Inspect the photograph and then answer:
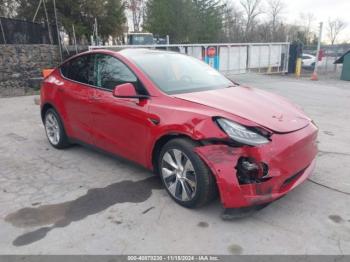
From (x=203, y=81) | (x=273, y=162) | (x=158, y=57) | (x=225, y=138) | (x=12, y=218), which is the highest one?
(x=158, y=57)

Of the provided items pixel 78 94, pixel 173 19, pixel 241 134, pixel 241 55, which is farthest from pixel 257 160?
pixel 173 19

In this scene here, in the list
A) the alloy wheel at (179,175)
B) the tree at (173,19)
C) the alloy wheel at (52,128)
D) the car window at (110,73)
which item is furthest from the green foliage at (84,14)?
the alloy wheel at (179,175)

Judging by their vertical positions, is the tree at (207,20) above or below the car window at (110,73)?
above

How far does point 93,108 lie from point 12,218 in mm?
1581

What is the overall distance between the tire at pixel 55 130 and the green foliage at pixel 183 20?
2940 centimetres

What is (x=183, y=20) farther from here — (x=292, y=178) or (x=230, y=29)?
(x=292, y=178)

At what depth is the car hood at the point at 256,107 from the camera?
3.03 meters

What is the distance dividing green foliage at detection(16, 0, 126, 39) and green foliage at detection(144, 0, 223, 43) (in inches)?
216

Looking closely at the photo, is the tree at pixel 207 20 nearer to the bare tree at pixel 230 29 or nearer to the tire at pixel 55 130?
the bare tree at pixel 230 29

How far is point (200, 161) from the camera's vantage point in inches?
115

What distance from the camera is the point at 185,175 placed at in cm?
315

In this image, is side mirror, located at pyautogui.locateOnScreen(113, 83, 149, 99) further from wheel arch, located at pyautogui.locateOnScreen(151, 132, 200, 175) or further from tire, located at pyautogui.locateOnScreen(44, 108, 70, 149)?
tire, located at pyautogui.locateOnScreen(44, 108, 70, 149)

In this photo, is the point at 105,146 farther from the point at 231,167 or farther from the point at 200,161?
the point at 231,167

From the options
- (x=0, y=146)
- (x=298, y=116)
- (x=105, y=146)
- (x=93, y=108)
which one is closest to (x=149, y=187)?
(x=105, y=146)
